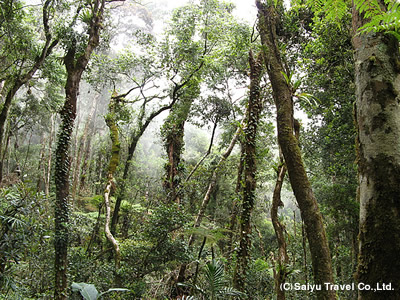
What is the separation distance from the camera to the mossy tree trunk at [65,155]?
5.25m

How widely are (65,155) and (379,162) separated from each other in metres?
6.14

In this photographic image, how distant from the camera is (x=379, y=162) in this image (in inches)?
48.6

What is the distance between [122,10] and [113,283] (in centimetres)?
2440

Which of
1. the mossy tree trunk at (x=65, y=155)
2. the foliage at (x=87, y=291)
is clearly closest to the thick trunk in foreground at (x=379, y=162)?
the foliage at (x=87, y=291)

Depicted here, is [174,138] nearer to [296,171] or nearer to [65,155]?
[65,155]

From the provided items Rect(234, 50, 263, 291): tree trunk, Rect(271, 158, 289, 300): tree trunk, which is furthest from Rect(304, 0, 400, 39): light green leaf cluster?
Rect(234, 50, 263, 291): tree trunk

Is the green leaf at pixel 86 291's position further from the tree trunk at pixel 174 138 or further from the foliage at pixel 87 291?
the tree trunk at pixel 174 138

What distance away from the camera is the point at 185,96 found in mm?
8719

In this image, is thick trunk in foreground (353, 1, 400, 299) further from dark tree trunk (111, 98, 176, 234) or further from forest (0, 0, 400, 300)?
dark tree trunk (111, 98, 176, 234)

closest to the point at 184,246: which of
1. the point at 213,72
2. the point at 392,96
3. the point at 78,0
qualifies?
the point at 392,96

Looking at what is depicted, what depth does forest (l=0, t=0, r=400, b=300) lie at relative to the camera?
139cm

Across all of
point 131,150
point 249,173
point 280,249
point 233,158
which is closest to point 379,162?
→ point 280,249

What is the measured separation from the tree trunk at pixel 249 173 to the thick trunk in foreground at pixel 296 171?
2.43 m

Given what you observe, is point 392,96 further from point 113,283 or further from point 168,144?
point 168,144
